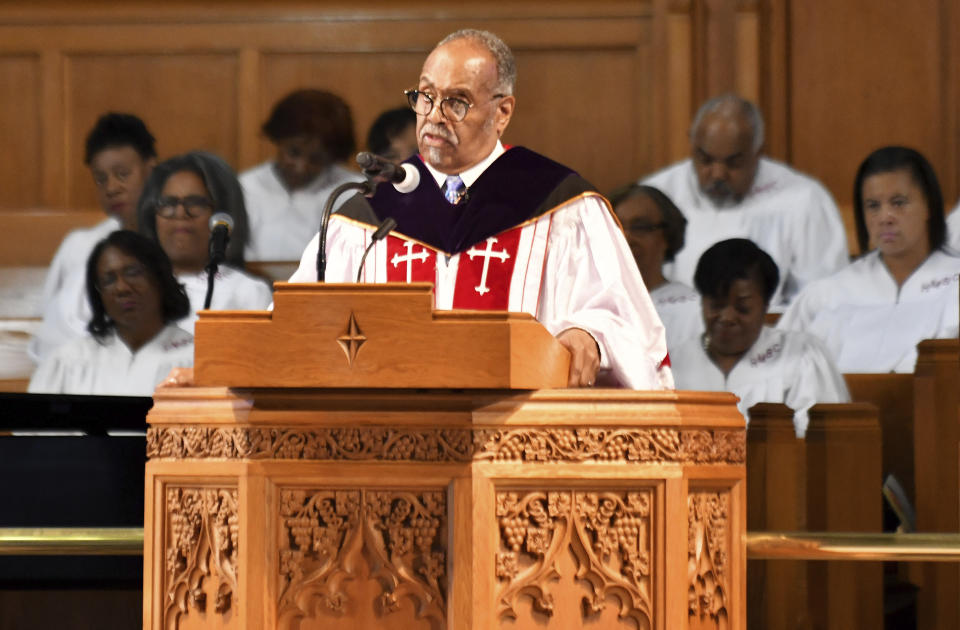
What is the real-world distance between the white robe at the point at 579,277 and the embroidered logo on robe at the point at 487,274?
0.02m

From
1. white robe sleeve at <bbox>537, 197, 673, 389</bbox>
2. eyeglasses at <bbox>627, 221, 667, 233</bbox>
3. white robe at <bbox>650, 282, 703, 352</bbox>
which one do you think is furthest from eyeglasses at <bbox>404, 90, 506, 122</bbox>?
eyeglasses at <bbox>627, 221, 667, 233</bbox>

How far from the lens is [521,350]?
7.06 feet

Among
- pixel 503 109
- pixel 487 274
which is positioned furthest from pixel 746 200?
pixel 487 274

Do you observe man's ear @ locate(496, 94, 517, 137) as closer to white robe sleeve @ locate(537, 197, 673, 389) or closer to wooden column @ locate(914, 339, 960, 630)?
white robe sleeve @ locate(537, 197, 673, 389)

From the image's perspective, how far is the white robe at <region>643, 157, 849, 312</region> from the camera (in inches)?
240

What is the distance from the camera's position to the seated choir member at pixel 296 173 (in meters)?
6.48

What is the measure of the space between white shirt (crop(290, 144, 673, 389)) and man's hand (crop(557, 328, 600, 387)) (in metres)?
0.15

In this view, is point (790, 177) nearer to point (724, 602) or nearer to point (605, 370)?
point (605, 370)

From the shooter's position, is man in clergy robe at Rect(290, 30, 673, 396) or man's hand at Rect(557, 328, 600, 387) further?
man in clergy robe at Rect(290, 30, 673, 396)

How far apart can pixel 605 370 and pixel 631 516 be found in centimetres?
63

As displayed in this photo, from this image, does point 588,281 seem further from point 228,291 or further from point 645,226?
point 228,291

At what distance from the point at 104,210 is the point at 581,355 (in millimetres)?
4566

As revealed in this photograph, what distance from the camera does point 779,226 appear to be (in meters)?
6.16

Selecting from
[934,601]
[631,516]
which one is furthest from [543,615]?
[934,601]
